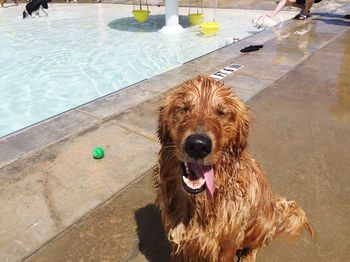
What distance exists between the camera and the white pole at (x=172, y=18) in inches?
509

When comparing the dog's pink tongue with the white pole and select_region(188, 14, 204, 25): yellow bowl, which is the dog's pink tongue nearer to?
the white pole

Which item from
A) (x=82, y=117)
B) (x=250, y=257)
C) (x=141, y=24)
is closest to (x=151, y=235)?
(x=250, y=257)

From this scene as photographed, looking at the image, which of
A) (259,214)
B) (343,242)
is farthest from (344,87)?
(259,214)

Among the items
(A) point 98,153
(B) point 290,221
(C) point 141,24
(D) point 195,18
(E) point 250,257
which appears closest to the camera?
(E) point 250,257

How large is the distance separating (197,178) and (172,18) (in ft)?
39.0

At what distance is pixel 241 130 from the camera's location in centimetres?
257

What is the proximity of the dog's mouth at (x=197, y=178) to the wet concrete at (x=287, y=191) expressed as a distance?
3.78 ft

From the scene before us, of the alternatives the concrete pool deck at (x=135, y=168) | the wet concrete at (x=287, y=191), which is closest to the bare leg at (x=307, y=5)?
the concrete pool deck at (x=135, y=168)

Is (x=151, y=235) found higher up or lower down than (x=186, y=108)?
lower down

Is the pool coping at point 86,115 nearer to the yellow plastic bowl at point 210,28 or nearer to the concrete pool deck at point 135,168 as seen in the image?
the concrete pool deck at point 135,168

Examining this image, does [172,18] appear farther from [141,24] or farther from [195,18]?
[141,24]

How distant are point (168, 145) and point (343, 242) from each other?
80.2 inches

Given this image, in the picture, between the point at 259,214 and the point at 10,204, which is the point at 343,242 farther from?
the point at 10,204

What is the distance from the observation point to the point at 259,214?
290 cm
